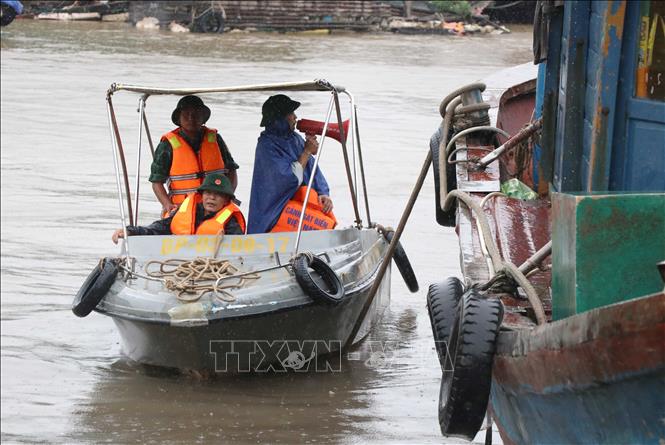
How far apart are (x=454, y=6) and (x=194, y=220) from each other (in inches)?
1399

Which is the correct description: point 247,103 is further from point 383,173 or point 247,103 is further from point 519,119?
point 519,119

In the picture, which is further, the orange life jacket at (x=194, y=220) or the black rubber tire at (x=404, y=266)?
the black rubber tire at (x=404, y=266)

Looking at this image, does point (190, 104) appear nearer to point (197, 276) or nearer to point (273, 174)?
point (273, 174)

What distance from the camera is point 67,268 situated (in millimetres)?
9289

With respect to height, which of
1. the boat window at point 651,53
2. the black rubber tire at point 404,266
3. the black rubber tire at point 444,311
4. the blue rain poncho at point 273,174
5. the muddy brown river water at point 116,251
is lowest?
the muddy brown river water at point 116,251

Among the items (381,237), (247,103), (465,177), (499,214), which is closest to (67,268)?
(381,237)

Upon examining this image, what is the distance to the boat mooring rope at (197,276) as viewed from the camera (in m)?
6.16

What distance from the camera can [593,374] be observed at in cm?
312

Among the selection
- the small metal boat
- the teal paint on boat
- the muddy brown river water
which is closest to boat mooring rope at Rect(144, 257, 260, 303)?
the small metal boat

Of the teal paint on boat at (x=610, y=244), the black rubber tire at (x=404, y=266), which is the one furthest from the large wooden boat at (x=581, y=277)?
the black rubber tire at (x=404, y=266)

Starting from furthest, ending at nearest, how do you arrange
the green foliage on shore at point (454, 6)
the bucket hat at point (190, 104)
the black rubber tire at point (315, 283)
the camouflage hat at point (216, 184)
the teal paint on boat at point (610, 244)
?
the green foliage on shore at point (454, 6), the bucket hat at point (190, 104), the camouflage hat at point (216, 184), the black rubber tire at point (315, 283), the teal paint on boat at point (610, 244)

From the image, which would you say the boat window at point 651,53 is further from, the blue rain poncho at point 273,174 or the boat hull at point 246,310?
the blue rain poncho at point 273,174

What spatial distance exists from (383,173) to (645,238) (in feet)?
35.3

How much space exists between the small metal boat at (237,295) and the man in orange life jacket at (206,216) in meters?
0.18
